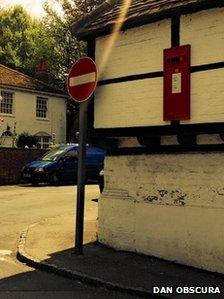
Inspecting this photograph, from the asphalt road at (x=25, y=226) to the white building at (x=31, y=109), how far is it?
1338 centimetres

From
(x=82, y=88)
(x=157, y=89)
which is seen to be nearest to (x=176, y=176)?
(x=157, y=89)

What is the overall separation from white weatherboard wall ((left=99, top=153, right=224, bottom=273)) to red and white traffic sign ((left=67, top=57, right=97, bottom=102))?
4.94 feet

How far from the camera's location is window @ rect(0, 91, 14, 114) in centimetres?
3328

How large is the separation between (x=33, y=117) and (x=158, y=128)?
27414 mm

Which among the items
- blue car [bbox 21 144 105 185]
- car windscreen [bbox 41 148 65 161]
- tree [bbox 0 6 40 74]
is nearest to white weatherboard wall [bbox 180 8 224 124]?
blue car [bbox 21 144 105 185]

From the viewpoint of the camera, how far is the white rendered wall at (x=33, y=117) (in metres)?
33.9

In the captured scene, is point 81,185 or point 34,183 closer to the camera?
point 81,185

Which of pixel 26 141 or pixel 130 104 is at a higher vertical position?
pixel 26 141

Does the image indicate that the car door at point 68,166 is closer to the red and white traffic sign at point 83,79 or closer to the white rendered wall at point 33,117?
the white rendered wall at point 33,117

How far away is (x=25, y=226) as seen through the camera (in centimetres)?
1212

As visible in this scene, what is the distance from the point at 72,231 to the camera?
1110 centimetres

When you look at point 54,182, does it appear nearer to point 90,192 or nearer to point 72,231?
point 90,192

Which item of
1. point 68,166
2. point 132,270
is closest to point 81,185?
point 132,270

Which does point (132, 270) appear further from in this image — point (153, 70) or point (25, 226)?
point (25, 226)
